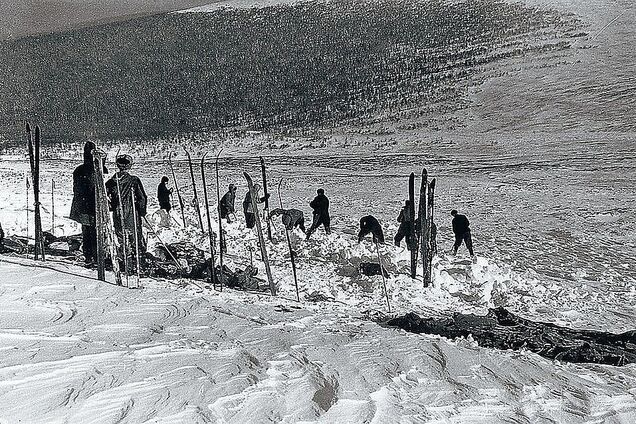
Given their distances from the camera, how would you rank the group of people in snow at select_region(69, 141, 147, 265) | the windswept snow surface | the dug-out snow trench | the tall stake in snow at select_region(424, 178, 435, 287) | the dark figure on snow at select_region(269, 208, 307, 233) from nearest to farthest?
the windswept snow surface < the dug-out snow trench < the group of people in snow at select_region(69, 141, 147, 265) < the tall stake in snow at select_region(424, 178, 435, 287) < the dark figure on snow at select_region(269, 208, 307, 233)

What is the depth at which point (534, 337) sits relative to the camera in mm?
6125

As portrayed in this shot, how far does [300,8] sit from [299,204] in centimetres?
4359

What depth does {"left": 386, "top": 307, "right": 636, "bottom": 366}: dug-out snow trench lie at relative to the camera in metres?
5.66

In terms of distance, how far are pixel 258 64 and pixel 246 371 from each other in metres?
47.6

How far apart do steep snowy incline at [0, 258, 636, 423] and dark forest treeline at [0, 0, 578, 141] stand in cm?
3182

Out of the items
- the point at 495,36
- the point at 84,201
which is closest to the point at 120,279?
the point at 84,201

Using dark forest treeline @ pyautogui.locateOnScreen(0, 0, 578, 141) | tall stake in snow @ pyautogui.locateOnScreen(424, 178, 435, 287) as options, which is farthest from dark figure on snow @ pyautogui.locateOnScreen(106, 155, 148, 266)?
dark forest treeline @ pyautogui.locateOnScreen(0, 0, 578, 141)

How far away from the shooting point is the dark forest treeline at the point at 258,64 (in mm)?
39438

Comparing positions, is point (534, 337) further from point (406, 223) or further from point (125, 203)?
point (125, 203)

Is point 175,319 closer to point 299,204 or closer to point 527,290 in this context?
point 527,290

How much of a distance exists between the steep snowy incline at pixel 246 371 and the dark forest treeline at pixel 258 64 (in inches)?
1253

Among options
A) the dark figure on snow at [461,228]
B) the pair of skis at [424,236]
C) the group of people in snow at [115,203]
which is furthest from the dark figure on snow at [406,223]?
the group of people in snow at [115,203]

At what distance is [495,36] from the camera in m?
47.5

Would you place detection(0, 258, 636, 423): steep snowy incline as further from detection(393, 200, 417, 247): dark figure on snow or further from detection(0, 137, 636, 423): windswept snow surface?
detection(393, 200, 417, 247): dark figure on snow
